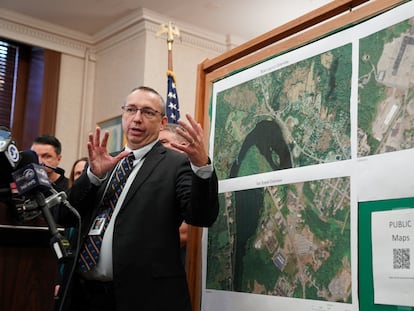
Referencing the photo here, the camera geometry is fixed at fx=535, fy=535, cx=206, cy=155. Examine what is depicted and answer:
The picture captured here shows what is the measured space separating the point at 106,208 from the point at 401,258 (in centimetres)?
103

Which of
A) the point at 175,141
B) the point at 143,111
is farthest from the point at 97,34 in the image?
the point at 143,111

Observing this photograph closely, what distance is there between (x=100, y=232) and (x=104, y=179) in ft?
0.76

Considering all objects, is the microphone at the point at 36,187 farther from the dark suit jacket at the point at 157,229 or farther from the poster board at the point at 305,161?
the poster board at the point at 305,161

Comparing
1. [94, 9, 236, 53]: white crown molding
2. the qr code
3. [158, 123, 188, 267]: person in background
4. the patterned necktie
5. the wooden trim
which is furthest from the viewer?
the wooden trim

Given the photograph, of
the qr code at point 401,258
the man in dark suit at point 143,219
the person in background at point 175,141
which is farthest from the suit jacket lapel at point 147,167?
the qr code at point 401,258

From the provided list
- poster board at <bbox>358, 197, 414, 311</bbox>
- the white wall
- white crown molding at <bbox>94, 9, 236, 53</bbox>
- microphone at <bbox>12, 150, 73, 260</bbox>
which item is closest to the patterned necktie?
microphone at <bbox>12, 150, 73, 260</bbox>

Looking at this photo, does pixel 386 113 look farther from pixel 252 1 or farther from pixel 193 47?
pixel 193 47

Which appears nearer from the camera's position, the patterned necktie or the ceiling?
the patterned necktie

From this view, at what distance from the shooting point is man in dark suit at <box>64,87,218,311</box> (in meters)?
1.68

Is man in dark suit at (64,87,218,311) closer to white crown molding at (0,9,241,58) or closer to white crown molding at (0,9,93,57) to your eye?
white crown molding at (0,9,241,58)

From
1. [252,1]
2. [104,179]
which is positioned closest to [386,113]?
[104,179]

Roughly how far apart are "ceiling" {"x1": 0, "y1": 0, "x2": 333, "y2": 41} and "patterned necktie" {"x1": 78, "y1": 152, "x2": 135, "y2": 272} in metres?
3.15

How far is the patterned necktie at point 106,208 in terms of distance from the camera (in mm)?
1801

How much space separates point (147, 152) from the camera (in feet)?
6.55
